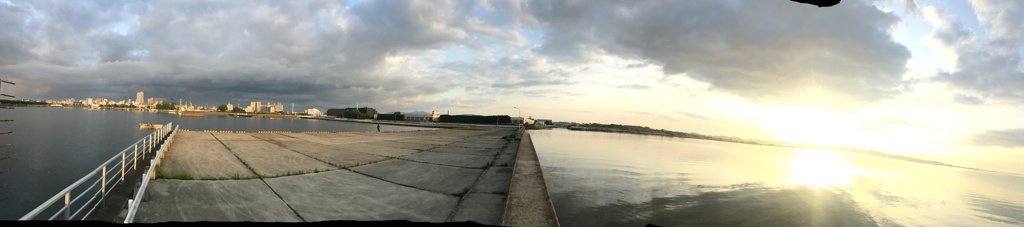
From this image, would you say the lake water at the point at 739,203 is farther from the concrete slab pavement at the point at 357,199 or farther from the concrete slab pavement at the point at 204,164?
the concrete slab pavement at the point at 204,164

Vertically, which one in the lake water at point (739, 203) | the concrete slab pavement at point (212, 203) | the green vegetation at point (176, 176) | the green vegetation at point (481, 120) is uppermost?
the green vegetation at point (481, 120)

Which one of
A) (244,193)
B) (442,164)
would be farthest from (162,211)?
(442,164)

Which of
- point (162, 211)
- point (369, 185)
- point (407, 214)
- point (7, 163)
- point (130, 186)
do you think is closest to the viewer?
point (162, 211)

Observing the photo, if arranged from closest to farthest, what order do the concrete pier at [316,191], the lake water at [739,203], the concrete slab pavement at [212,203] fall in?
the concrete slab pavement at [212,203]
the concrete pier at [316,191]
the lake water at [739,203]

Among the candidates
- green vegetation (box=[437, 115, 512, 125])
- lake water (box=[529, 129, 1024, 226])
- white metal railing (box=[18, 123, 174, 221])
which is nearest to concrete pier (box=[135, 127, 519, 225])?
white metal railing (box=[18, 123, 174, 221])

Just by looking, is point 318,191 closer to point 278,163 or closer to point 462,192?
point 462,192

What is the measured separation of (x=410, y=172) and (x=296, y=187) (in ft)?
13.3

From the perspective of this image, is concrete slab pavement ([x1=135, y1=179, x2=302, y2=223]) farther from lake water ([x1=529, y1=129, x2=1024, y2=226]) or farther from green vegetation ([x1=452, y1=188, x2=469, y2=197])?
lake water ([x1=529, y1=129, x2=1024, y2=226])

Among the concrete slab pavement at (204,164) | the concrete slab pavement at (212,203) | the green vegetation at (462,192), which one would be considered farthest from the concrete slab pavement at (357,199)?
the concrete slab pavement at (204,164)

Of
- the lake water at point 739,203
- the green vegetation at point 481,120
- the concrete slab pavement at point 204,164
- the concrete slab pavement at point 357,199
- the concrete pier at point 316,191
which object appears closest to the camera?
the concrete pier at point 316,191

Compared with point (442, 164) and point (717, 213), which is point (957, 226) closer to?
point (717, 213)

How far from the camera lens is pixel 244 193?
9.33m

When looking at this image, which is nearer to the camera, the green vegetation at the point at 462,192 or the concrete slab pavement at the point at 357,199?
the concrete slab pavement at the point at 357,199

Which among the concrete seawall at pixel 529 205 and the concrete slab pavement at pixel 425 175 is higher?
the concrete seawall at pixel 529 205
